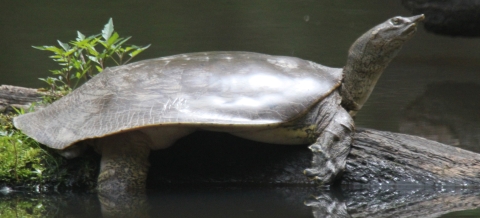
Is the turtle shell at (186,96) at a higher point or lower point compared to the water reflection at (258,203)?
higher

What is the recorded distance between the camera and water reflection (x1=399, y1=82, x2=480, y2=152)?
412 centimetres

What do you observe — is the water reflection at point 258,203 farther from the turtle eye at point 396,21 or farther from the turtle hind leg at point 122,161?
the turtle eye at point 396,21

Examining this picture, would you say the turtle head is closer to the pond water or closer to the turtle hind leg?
the pond water

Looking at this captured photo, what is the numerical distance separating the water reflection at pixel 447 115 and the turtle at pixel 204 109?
99cm

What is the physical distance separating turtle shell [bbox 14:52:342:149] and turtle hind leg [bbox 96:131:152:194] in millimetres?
121

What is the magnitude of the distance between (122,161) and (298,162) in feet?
2.57

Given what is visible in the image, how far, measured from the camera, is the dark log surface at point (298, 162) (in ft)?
10.3

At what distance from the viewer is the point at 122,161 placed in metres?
3.15

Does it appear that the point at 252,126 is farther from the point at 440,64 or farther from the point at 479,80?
the point at 440,64

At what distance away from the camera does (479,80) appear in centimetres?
587

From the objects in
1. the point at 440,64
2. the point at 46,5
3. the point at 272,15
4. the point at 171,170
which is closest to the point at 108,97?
the point at 171,170

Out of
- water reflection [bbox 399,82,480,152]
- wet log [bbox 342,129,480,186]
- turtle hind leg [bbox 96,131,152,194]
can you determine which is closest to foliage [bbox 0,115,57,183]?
turtle hind leg [bbox 96,131,152,194]

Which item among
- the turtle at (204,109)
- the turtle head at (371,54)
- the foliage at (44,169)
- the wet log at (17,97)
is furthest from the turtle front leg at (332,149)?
the wet log at (17,97)

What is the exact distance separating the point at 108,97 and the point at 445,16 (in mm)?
4584
